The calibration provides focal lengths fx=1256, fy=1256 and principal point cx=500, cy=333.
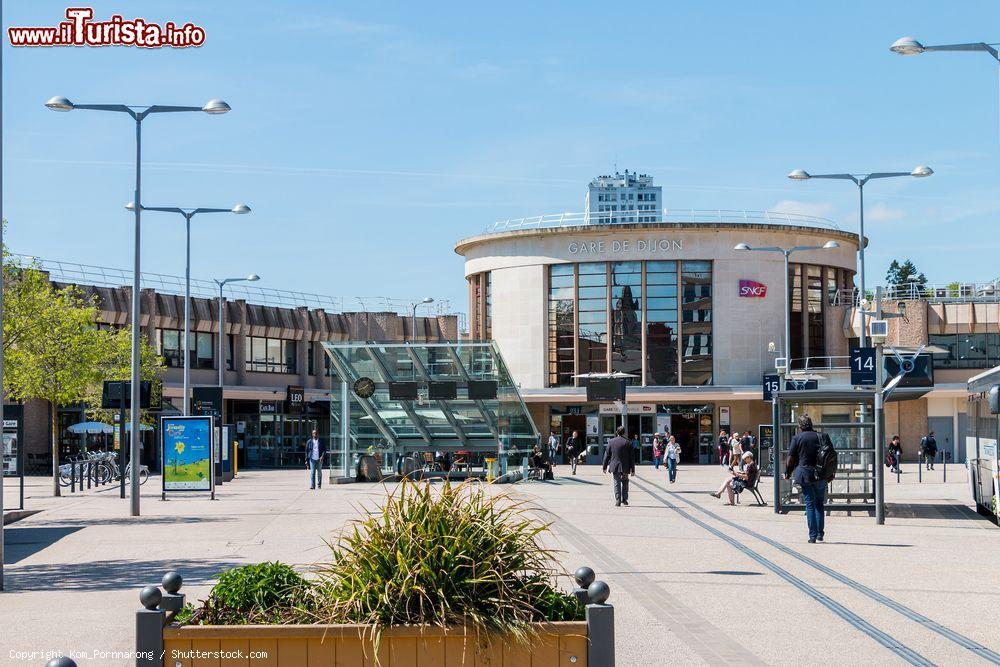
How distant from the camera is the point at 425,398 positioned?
38.3 metres

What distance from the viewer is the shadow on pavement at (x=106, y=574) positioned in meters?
13.5

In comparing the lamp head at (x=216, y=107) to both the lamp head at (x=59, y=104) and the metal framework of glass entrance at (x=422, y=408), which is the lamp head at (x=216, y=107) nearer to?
the lamp head at (x=59, y=104)

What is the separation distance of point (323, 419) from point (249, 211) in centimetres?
3466

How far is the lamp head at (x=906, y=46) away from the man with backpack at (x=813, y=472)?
6.19 m

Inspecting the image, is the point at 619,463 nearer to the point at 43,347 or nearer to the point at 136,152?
the point at 136,152

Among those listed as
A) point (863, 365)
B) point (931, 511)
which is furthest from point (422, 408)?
point (931, 511)

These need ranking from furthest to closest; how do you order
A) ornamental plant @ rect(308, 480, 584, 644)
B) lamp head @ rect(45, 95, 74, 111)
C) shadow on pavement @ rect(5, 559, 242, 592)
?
lamp head @ rect(45, 95, 74, 111) → shadow on pavement @ rect(5, 559, 242, 592) → ornamental plant @ rect(308, 480, 584, 644)

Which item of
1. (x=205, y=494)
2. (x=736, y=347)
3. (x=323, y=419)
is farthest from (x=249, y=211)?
(x=323, y=419)

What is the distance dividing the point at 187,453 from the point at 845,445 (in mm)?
14918

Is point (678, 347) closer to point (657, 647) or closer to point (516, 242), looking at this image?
point (516, 242)

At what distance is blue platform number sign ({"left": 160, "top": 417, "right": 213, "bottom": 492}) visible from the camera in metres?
29.0

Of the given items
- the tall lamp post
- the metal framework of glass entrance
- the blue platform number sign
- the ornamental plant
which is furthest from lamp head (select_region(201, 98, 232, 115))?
the ornamental plant

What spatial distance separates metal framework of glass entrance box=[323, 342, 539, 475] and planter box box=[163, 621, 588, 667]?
3013 centimetres

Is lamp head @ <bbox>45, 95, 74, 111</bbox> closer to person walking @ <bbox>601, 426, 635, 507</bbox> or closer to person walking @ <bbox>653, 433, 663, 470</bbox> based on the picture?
person walking @ <bbox>601, 426, 635, 507</bbox>
